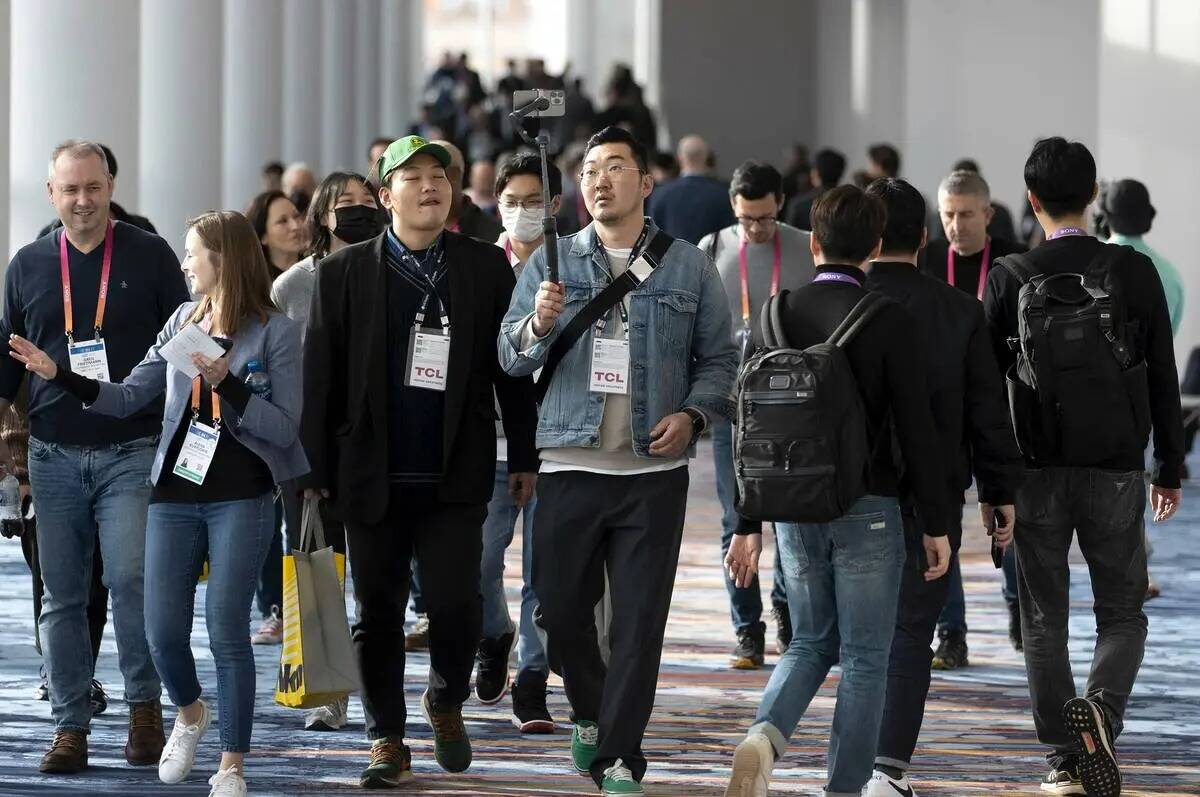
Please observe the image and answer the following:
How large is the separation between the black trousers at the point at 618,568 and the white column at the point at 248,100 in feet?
38.8

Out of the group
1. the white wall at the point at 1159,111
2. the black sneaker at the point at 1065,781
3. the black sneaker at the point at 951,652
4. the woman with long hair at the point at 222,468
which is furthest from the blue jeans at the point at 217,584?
the white wall at the point at 1159,111

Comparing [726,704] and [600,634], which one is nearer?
[600,634]

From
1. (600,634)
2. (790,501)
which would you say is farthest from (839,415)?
(600,634)

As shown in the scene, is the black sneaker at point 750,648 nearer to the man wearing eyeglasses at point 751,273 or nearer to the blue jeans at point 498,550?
the man wearing eyeglasses at point 751,273

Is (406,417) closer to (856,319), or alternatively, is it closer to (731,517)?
(856,319)

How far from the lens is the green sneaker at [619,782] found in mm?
5023

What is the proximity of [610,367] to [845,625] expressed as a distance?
0.84 m

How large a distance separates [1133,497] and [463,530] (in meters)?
1.70

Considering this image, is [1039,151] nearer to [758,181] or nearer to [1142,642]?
[1142,642]

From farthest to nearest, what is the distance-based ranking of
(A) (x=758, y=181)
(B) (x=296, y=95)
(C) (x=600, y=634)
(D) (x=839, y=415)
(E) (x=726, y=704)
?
(B) (x=296, y=95)
(A) (x=758, y=181)
(E) (x=726, y=704)
(C) (x=600, y=634)
(D) (x=839, y=415)

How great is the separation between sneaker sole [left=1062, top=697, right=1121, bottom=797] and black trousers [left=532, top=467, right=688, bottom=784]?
3.44ft

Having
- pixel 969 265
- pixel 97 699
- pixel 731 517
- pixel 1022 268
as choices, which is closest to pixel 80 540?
pixel 97 699

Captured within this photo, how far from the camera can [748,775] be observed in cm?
472

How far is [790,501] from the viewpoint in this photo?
4.68 meters
